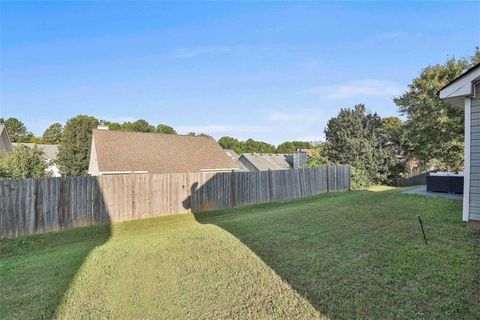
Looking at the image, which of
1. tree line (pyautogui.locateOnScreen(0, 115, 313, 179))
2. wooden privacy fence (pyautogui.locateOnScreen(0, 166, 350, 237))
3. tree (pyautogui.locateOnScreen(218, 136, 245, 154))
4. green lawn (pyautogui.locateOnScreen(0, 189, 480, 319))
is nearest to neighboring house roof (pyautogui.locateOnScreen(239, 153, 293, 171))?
tree line (pyautogui.locateOnScreen(0, 115, 313, 179))

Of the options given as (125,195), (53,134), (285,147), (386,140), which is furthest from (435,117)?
(53,134)

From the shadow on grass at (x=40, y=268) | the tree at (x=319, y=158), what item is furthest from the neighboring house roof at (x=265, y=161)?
the shadow on grass at (x=40, y=268)

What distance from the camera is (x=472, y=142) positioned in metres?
5.38

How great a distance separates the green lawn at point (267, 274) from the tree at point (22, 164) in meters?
9.30

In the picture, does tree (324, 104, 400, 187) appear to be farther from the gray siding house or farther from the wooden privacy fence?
the gray siding house

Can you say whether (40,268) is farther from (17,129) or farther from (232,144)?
(17,129)

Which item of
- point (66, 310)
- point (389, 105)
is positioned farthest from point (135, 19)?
point (389, 105)

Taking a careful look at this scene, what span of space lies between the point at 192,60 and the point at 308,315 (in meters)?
13.5

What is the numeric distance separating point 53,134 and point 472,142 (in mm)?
59985

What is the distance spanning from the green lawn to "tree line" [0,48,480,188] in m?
9.91

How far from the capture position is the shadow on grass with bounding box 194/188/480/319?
2959 mm

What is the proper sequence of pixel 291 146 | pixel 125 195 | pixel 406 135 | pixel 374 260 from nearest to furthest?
pixel 374 260
pixel 125 195
pixel 406 135
pixel 291 146

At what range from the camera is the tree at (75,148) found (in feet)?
91.6

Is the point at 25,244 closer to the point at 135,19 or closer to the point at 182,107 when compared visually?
the point at 135,19
